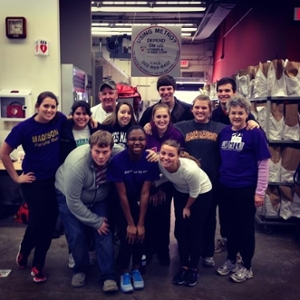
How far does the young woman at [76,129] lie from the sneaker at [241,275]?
4.86ft

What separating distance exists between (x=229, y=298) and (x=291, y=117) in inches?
79.8

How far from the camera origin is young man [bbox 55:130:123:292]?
2.58m

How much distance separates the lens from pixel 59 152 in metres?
2.87

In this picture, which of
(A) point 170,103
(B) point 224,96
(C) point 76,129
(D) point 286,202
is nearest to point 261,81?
(B) point 224,96

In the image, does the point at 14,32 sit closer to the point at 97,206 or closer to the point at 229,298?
the point at 97,206

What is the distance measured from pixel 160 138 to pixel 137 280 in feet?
3.64

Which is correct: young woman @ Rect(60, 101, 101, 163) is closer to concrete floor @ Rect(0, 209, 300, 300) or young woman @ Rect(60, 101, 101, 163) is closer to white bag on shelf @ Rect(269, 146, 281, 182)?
concrete floor @ Rect(0, 209, 300, 300)

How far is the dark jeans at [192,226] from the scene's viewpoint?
2801 mm

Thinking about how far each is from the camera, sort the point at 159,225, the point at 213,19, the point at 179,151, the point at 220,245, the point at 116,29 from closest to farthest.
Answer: the point at 179,151 → the point at 159,225 → the point at 220,245 → the point at 213,19 → the point at 116,29

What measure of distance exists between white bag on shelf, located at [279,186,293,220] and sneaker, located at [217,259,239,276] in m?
1.17

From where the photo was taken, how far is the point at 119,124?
299 centimetres

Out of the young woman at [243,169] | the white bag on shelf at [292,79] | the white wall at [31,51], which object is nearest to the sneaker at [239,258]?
the young woman at [243,169]

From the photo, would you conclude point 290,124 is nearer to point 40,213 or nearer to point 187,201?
point 187,201

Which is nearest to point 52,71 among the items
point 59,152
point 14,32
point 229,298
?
point 14,32
